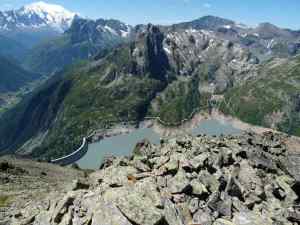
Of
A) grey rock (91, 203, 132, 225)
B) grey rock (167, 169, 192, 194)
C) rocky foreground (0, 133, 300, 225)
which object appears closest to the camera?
grey rock (91, 203, 132, 225)

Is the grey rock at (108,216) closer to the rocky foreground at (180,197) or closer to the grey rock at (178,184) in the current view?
the rocky foreground at (180,197)

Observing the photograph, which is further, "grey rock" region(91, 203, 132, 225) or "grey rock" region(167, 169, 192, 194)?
"grey rock" region(167, 169, 192, 194)

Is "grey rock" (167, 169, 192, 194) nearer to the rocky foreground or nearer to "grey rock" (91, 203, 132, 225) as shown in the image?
the rocky foreground

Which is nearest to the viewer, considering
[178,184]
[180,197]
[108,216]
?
[108,216]

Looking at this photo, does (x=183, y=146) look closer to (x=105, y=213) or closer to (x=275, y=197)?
(x=275, y=197)

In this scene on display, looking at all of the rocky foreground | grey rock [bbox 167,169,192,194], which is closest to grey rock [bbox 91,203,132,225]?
the rocky foreground

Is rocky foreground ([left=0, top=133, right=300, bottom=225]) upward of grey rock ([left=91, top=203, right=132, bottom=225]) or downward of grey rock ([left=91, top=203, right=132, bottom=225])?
downward

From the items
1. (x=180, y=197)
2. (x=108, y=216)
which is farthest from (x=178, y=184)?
(x=108, y=216)

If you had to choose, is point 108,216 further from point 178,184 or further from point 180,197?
point 178,184
